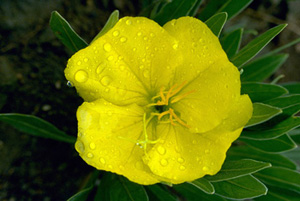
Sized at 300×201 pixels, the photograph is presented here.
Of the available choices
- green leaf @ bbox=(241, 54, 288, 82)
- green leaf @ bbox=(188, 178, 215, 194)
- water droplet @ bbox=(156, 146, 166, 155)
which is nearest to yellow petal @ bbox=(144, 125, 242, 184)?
water droplet @ bbox=(156, 146, 166, 155)

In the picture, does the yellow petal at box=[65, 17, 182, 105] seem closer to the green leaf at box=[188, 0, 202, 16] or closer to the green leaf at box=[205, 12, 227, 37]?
the green leaf at box=[205, 12, 227, 37]

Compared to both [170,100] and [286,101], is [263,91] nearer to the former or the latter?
[286,101]

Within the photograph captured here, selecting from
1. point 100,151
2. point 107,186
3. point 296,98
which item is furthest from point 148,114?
point 296,98

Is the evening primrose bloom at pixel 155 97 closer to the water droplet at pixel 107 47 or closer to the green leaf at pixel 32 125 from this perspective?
the water droplet at pixel 107 47

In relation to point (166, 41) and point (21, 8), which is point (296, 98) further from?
point (21, 8)

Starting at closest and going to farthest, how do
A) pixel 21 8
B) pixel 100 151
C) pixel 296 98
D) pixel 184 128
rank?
pixel 100 151
pixel 184 128
pixel 296 98
pixel 21 8

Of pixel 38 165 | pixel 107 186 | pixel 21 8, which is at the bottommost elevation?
pixel 38 165
